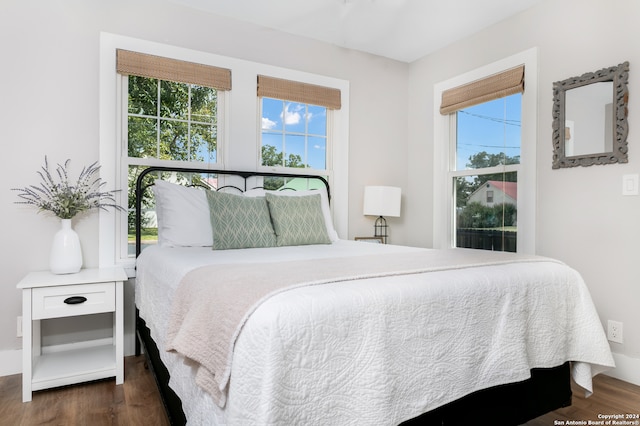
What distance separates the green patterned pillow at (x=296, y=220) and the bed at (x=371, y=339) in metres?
0.58

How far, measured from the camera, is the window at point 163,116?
2.86 meters

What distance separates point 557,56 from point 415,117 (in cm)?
149

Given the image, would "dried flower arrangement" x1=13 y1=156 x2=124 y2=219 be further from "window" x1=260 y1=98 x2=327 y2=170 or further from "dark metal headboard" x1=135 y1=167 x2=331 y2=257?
"window" x1=260 y1=98 x2=327 y2=170

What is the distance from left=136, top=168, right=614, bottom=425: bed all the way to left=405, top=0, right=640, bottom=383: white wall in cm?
102

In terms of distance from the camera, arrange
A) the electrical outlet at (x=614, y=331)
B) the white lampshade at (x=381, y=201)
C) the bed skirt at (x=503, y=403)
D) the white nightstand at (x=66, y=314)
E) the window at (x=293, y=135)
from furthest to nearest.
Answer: the white lampshade at (x=381, y=201)
the window at (x=293, y=135)
the electrical outlet at (x=614, y=331)
the white nightstand at (x=66, y=314)
the bed skirt at (x=503, y=403)

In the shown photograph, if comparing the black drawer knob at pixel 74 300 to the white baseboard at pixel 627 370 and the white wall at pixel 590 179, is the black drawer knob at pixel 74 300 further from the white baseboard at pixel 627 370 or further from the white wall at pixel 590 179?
the white baseboard at pixel 627 370

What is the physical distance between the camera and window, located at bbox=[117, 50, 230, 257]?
2863 millimetres

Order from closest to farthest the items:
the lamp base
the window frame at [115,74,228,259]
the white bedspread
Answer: the white bedspread → the window frame at [115,74,228,259] → the lamp base

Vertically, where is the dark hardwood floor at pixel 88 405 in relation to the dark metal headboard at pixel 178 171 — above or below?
below

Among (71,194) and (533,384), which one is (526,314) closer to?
(533,384)

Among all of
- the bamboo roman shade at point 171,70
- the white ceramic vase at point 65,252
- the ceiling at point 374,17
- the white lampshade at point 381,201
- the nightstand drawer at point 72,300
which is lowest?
the nightstand drawer at point 72,300

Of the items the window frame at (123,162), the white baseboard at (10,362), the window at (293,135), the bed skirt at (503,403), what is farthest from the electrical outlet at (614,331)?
the white baseboard at (10,362)

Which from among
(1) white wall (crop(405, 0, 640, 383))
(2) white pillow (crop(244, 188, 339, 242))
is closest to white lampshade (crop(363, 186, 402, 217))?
(2) white pillow (crop(244, 188, 339, 242))

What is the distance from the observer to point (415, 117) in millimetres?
4148
